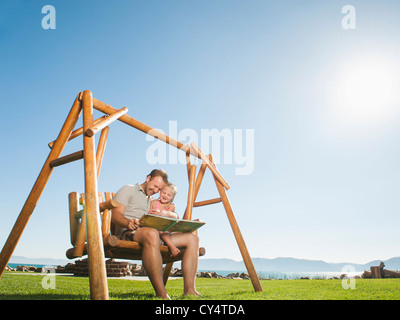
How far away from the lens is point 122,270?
9.46 m

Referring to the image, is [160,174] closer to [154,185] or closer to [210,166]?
[154,185]

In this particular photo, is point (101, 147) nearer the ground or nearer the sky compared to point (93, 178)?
nearer the sky

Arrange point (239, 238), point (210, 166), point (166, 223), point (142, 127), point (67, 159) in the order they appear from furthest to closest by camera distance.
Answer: point (210, 166) → point (239, 238) → point (142, 127) → point (166, 223) → point (67, 159)

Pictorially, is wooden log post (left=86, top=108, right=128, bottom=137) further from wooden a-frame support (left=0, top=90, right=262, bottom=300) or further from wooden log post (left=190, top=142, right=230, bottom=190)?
wooden log post (left=190, top=142, right=230, bottom=190)

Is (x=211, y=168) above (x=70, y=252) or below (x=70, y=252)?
above

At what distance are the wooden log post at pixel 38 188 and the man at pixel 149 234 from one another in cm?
72

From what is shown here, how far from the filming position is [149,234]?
2977 millimetres

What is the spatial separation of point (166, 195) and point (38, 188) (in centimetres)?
131

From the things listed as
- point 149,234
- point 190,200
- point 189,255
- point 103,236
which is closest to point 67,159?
point 103,236

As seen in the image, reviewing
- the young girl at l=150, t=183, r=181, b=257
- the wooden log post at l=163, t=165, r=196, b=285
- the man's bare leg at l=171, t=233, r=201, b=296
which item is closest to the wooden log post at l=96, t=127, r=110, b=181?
the young girl at l=150, t=183, r=181, b=257
